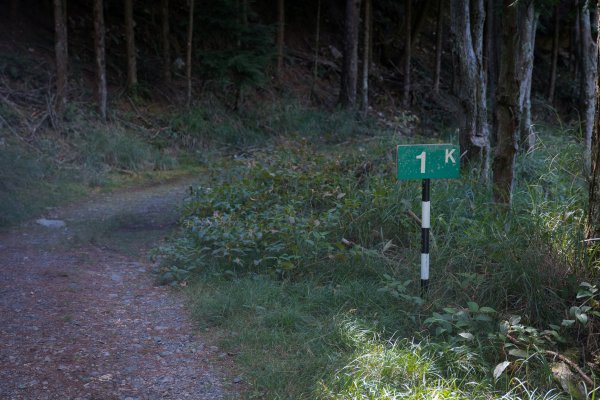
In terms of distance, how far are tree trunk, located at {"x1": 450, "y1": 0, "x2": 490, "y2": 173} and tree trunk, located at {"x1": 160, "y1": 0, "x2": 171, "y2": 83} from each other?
10425mm

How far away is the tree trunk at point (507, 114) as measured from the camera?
711 cm

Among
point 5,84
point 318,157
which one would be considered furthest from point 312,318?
point 5,84

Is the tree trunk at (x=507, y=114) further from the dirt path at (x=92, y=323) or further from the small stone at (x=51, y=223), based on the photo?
the small stone at (x=51, y=223)

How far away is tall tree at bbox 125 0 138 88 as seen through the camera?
628 inches

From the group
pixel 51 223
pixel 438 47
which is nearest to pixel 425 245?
pixel 51 223

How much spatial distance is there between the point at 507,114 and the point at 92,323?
16.1 ft

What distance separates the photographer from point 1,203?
30.6 ft

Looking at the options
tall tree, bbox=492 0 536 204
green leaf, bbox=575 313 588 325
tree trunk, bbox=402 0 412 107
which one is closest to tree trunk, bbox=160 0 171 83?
tree trunk, bbox=402 0 412 107

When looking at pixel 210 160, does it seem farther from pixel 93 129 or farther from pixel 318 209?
pixel 318 209

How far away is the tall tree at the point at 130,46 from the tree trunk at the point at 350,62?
6.51 m

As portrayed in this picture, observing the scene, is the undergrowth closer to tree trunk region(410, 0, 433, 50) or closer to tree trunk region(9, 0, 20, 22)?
tree trunk region(9, 0, 20, 22)

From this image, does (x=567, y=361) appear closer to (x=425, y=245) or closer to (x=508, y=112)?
(x=425, y=245)

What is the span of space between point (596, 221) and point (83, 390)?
4.00 meters

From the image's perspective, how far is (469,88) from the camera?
8.91m
